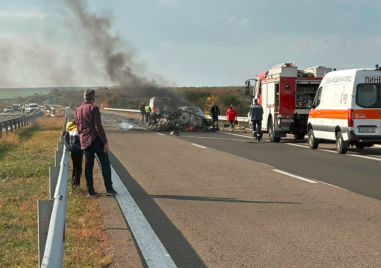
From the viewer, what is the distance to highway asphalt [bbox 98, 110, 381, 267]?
235 inches

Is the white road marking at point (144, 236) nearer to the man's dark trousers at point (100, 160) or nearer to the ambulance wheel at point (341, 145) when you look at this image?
the man's dark trousers at point (100, 160)

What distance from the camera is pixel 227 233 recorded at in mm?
6930

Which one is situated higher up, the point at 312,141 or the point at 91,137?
the point at 91,137

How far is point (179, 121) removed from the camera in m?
33.5

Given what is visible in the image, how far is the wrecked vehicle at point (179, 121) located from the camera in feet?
109

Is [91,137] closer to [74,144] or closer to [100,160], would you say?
[100,160]

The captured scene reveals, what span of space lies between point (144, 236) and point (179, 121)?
2683 centimetres

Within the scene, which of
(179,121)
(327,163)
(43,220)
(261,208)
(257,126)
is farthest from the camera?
(179,121)

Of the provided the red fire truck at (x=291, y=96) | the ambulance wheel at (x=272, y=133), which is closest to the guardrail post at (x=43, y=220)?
the red fire truck at (x=291, y=96)

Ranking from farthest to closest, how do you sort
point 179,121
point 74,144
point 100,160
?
point 179,121 → point 74,144 → point 100,160

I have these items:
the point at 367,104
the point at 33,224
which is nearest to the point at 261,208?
the point at 33,224

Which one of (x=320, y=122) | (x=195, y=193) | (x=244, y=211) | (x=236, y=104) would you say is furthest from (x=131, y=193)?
(x=236, y=104)

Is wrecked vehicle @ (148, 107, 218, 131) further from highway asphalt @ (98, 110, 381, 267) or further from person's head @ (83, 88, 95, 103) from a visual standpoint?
person's head @ (83, 88, 95, 103)

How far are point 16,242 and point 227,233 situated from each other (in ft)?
7.76
